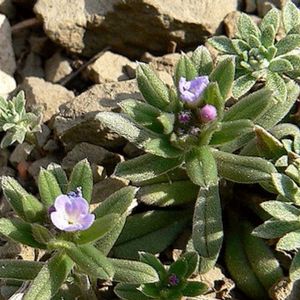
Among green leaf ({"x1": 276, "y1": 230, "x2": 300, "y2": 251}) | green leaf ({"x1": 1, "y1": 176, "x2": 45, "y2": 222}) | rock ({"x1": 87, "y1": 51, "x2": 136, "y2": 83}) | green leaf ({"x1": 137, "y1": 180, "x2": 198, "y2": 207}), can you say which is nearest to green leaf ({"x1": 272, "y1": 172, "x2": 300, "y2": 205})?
green leaf ({"x1": 276, "y1": 230, "x2": 300, "y2": 251})

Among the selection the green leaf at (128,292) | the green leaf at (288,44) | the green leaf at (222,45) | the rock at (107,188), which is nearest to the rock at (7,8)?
the rock at (107,188)

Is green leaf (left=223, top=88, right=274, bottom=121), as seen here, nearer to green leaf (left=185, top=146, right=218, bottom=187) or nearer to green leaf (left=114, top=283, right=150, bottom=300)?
green leaf (left=185, top=146, right=218, bottom=187)

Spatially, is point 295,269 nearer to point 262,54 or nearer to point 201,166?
point 201,166

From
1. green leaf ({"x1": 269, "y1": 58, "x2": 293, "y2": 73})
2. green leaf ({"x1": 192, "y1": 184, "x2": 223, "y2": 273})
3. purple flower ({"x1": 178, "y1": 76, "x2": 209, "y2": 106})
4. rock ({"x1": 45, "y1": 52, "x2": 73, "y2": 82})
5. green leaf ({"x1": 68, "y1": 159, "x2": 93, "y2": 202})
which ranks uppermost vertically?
purple flower ({"x1": 178, "y1": 76, "x2": 209, "y2": 106})

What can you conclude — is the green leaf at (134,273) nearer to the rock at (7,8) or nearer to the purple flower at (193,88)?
the purple flower at (193,88)

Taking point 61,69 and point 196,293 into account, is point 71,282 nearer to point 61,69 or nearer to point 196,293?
point 196,293

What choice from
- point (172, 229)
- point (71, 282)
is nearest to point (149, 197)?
point (172, 229)
